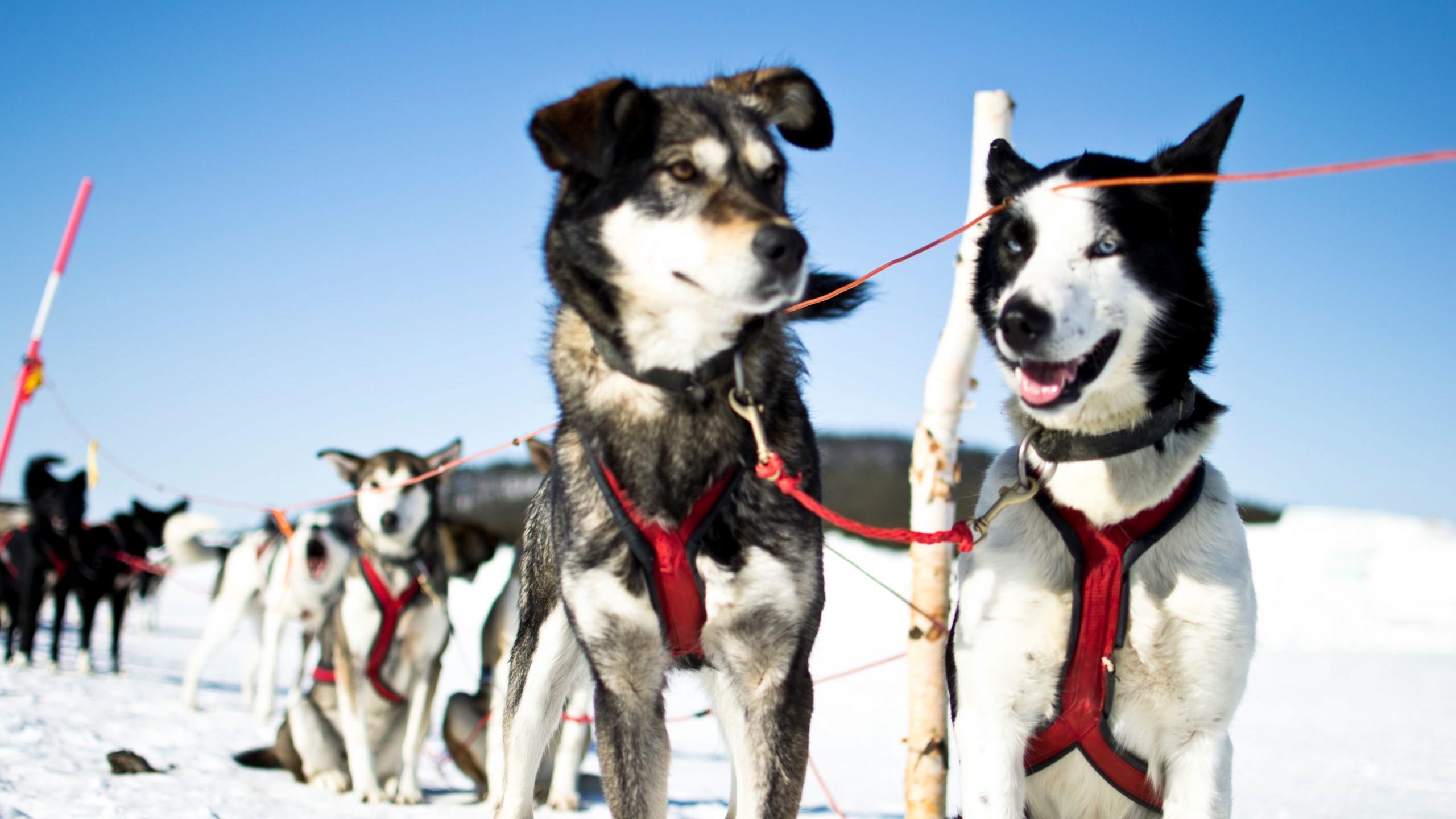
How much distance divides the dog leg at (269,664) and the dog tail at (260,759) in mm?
2497

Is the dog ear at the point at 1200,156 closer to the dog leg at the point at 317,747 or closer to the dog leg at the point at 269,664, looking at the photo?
the dog leg at the point at 317,747

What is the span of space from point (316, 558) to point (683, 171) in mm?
8325

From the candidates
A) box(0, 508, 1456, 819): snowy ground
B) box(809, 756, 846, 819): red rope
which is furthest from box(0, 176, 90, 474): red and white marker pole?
box(809, 756, 846, 819): red rope

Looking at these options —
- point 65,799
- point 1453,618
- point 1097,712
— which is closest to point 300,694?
point 65,799

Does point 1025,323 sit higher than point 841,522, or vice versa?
point 1025,323

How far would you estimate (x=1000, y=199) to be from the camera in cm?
283

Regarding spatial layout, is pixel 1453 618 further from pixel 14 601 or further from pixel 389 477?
pixel 14 601

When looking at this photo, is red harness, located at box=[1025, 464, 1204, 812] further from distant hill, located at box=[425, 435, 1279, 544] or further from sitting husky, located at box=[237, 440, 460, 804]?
distant hill, located at box=[425, 435, 1279, 544]

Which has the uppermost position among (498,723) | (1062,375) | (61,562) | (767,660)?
(1062,375)

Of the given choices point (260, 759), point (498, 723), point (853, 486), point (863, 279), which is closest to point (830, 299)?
point (863, 279)

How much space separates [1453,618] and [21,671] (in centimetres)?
2024

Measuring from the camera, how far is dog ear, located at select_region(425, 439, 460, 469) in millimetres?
7441

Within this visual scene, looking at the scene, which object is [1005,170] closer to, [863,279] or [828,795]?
[863,279]

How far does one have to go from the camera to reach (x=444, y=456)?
7.54 m
